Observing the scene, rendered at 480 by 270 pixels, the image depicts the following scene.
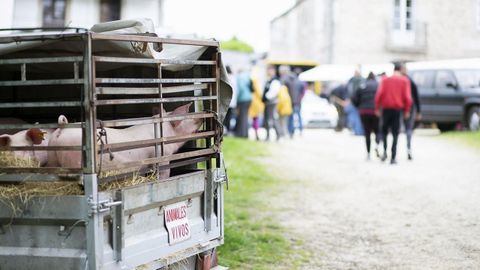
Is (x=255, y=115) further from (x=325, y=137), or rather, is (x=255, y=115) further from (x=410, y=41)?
(x=410, y=41)

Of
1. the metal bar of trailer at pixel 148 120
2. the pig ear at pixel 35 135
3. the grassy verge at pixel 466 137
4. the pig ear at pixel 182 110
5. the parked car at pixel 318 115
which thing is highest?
the pig ear at pixel 182 110

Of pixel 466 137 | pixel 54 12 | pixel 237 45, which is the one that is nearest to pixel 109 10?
pixel 54 12

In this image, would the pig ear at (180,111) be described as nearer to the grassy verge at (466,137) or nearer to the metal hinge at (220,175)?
the metal hinge at (220,175)

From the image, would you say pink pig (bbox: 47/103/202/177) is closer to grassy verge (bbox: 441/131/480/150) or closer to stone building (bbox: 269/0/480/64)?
grassy verge (bbox: 441/131/480/150)

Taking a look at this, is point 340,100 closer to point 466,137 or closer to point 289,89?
point 289,89

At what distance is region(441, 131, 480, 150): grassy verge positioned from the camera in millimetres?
17594

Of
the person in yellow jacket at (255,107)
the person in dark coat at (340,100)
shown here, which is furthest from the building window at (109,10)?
the person in dark coat at (340,100)

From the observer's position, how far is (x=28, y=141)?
4.83 m

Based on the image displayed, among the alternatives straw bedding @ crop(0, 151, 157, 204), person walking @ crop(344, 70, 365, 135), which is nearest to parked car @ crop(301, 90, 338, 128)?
person walking @ crop(344, 70, 365, 135)

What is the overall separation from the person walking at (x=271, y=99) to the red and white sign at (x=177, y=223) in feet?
46.8

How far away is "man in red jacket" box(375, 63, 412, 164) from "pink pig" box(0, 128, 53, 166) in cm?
971

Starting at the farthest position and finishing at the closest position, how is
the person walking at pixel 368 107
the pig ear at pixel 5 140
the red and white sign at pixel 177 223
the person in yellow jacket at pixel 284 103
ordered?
the person in yellow jacket at pixel 284 103 < the person walking at pixel 368 107 < the red and white sign at pixel 177 223 < the pig ear at pixel 5 140

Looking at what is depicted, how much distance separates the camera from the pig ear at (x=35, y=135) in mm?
4758

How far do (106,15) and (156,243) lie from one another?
21382 millimetres
